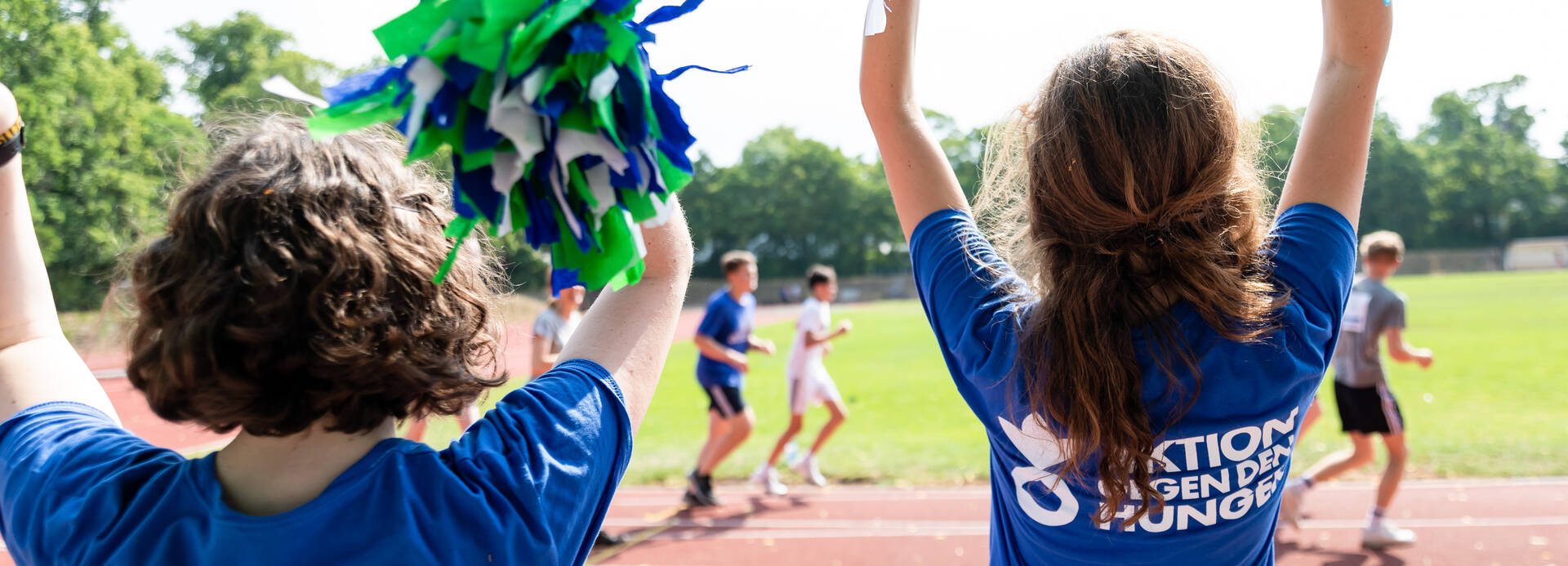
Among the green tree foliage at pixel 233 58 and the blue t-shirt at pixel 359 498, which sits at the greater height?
the green tree foliage at pixel 233 58

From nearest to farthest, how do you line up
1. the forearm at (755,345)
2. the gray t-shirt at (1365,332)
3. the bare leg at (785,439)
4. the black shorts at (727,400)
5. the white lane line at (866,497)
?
the gray t-shirt at (1365,332)
the black shorts at (727,400)
the white lane line at (866,497)
the bare leg at (785,439)
the forearm at (755,345)

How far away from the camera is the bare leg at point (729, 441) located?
7.70 metres

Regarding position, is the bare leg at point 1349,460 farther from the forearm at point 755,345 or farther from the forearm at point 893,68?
the forearm at point 893,68

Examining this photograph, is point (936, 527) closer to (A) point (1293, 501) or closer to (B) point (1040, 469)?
(A) point (1293, 501)

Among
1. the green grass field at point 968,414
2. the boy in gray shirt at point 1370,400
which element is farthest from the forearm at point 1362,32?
the boy in gray shirt at point 1370,400

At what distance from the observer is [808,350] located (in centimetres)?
881

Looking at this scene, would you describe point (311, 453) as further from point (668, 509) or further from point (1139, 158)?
point (668, 509)

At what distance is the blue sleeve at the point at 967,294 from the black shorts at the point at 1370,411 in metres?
5.92

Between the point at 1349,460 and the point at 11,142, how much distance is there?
7.00 m

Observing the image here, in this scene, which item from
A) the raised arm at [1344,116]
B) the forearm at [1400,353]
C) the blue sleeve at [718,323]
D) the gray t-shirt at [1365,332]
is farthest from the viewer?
the blue sleeve at [718,323]

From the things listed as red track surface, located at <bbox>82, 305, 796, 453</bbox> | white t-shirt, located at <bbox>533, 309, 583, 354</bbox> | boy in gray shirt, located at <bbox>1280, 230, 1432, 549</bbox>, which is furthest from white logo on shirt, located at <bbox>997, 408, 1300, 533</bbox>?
white t-shirt, located at <bbox>533, 309, 583, 354</bbox>

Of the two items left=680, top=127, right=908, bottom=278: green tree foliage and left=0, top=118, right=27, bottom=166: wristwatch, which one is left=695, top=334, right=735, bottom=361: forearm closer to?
left=0, top=118, right=27, bottom=166: wristwatch

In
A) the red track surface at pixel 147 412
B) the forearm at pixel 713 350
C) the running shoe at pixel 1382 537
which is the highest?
the forearm at pixel 713 350

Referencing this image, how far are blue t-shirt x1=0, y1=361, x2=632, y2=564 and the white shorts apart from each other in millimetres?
7653
